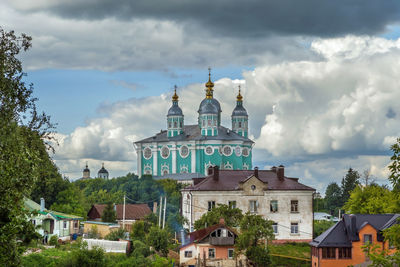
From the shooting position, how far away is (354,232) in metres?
48.1

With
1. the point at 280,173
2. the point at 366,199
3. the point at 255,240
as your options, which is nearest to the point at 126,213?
the point at 280,173

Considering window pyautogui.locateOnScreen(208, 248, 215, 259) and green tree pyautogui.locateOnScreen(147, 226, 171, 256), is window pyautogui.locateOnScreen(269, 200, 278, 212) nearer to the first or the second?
green tree pyautogui.locateOnScreen(147, 226, 171, 256)

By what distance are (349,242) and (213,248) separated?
8.90m

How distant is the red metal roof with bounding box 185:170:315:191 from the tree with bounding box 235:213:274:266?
12.0 metres

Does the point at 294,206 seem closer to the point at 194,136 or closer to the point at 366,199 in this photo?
the point at 366,199

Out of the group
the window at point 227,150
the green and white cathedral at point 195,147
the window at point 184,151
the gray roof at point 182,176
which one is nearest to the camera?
the gray roof at point 182,176

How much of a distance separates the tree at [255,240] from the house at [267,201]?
11.4 meters

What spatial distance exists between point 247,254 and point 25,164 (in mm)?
26005

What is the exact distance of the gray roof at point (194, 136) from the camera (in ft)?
438

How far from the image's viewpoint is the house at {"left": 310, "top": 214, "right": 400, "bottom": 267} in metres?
47.4

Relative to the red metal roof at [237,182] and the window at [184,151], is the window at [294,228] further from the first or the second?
the window at [184,151]

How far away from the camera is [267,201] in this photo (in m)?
60.4

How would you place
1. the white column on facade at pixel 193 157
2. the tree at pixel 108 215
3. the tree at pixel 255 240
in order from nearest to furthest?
the tree at pixel 255 240
the tree at pixel 108 215
the white column on facade at pixel 193 157

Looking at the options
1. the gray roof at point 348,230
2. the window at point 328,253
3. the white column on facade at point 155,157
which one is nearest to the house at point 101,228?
the gray roof at point 348,230
